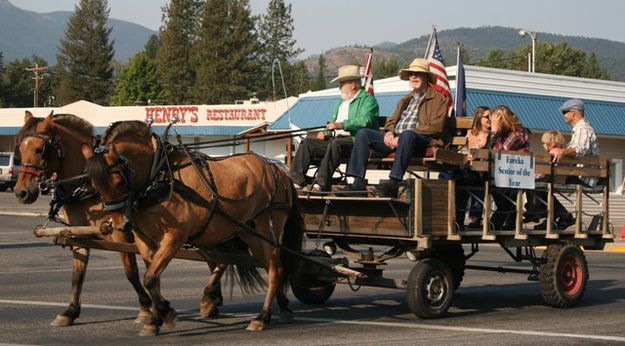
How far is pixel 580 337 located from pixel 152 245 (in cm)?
437

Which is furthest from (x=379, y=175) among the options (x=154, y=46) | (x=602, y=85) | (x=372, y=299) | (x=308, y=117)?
(x=154, y=46)

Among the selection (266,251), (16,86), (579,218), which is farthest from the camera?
(16,86)

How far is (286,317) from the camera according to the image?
418 inches

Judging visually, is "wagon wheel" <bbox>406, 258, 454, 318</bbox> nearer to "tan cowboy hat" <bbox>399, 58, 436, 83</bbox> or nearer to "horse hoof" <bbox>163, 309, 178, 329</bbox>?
"tan cowboy hat" <bbox>399, 58, 436, 83</bbox>

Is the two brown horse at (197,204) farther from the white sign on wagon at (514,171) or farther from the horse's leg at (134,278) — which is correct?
the white sign on wagon at (514,171)

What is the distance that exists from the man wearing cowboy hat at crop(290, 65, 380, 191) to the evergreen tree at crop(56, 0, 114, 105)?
332 feet

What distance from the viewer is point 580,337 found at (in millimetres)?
9875

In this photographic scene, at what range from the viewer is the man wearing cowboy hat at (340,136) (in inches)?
454

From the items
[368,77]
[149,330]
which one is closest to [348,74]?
[149,330]

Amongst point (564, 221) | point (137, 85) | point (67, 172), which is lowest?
point (564, 221)

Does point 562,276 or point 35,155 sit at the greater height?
point 35,155

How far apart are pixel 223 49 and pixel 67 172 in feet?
274

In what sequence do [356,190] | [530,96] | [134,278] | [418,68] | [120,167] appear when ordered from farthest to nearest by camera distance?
1. [530,96]
2. [418,68]
3. [356,190]
4. [134,278]
5. [120,167]

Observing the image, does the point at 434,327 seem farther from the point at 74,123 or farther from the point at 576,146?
the point at 74,123
